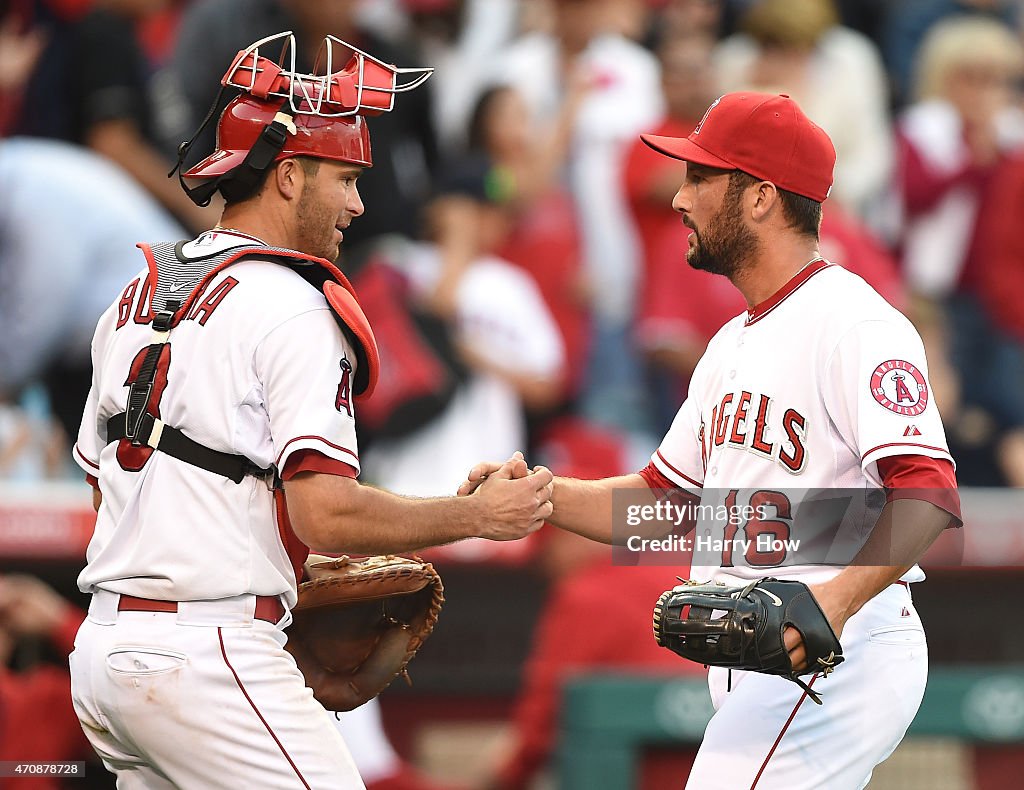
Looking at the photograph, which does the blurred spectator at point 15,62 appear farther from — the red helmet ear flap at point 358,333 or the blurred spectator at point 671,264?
the red helmet ear flap at point 358,333

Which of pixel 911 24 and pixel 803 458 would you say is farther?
pixel 911 24

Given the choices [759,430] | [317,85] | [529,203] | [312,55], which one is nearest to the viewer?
[317,85]

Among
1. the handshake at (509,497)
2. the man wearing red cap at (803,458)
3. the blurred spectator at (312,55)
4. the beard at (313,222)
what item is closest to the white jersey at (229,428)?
the beard at (313,222)

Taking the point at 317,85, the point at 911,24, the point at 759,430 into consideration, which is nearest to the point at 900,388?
the point at 759,430

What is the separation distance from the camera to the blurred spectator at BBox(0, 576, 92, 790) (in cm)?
532

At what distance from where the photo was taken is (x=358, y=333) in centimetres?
319

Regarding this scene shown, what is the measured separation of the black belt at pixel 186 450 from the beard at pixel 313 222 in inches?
20.5

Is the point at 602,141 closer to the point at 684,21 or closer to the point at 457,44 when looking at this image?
the point at 684,21

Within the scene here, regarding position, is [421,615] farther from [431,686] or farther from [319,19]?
[319,19]

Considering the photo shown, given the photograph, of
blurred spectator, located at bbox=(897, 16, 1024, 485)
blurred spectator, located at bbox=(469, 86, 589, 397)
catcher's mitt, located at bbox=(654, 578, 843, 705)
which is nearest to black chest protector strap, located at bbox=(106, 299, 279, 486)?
catcher's mitt, located at bbox=(654, 578, 843, 705)

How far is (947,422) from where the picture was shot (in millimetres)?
7582

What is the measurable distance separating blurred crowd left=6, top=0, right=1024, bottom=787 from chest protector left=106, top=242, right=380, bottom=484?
330cm

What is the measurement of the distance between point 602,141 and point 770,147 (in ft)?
13.5

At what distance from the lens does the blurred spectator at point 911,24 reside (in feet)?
28.9
